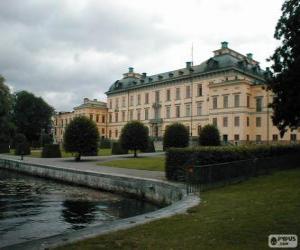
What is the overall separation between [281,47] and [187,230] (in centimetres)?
1608

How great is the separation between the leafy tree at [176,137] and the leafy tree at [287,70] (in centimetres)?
1515

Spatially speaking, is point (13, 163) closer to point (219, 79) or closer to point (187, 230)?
point (187, 230)

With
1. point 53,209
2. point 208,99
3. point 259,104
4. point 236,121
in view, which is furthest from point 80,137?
point 208,99

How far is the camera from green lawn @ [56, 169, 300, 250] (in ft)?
22.2

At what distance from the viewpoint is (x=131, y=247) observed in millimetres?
6723

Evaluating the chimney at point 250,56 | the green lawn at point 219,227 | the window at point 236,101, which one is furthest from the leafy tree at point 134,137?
the chimney at point 250,56

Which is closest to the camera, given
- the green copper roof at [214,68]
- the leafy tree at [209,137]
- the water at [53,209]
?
the water at [53,209]

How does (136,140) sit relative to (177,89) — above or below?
below

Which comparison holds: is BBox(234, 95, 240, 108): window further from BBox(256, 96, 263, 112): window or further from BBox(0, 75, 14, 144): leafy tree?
BBox(0, 75, 14, 144): leafy tree

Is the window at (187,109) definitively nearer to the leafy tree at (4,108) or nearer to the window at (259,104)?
the window at (259,104)

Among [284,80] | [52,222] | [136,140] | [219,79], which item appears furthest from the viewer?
[219,79]

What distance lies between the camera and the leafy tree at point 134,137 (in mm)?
38709

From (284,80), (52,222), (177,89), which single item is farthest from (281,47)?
(177,89)

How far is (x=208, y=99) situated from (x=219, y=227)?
5864 cm
